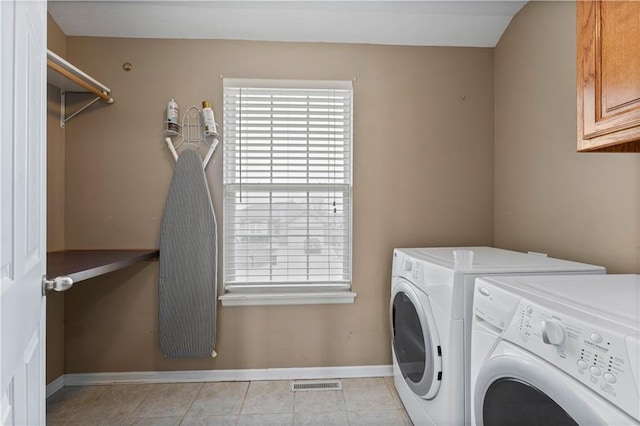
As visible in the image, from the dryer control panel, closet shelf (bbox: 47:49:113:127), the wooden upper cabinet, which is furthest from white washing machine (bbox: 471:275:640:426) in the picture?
closet shelf (bbox: 47:49:113:127)

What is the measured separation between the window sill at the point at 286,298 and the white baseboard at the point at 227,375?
1.42 feet

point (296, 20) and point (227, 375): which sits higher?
point (296, 20)

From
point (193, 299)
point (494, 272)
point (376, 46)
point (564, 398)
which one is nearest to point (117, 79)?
point (193, 299)

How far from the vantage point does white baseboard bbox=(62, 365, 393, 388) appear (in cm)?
200

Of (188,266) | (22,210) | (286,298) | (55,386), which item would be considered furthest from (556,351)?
(55,386)

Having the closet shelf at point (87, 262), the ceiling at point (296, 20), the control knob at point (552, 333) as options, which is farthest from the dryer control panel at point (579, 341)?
the ceiling at point (296, 20)

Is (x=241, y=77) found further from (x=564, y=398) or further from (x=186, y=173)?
(x=564, y=398)

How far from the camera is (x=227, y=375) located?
204 cm

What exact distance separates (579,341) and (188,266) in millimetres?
1863

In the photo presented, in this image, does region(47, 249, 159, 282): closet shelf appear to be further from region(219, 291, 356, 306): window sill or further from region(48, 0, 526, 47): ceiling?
region(48, 0, 526, 47): ceiling

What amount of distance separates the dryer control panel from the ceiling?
1763 mm

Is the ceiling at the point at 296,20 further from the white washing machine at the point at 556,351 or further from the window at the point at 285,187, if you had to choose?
the white washing machine at the point at 556,351

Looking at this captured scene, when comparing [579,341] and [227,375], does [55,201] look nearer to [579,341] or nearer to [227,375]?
[227,375]

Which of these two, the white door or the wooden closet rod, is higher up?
the wooden closet rod
